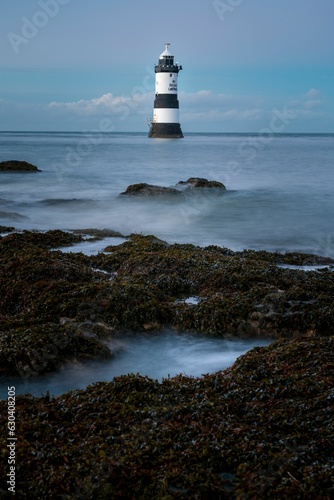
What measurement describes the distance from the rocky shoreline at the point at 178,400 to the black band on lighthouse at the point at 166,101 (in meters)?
56.8

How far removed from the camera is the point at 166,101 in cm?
6147

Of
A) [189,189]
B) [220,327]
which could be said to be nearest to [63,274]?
[220,327]

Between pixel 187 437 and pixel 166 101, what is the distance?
201 ft

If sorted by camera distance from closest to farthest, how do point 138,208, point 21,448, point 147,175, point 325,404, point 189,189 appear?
point 21,448
point 325,404
point 138,208
point 189,189
point 147,175

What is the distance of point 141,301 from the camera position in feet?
19.5

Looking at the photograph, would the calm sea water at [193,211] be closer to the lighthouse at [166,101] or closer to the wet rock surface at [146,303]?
the wet rock surface at [146,303]

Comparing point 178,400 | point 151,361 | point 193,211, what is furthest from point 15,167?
point 178,400

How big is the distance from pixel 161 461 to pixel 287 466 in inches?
27.5

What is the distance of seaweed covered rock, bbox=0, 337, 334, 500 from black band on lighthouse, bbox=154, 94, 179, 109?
59.7 metres

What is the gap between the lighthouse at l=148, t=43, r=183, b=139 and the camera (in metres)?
58.5

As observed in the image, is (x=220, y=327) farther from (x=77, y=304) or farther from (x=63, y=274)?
(x=63, y=274)

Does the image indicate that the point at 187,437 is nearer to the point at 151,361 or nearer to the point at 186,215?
the point at 151,361

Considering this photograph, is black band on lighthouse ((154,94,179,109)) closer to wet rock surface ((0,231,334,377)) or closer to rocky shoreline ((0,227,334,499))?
wet rock surface ((0,231,334,377))

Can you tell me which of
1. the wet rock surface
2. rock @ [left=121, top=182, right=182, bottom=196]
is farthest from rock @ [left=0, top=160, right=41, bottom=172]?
the wet rock surface
